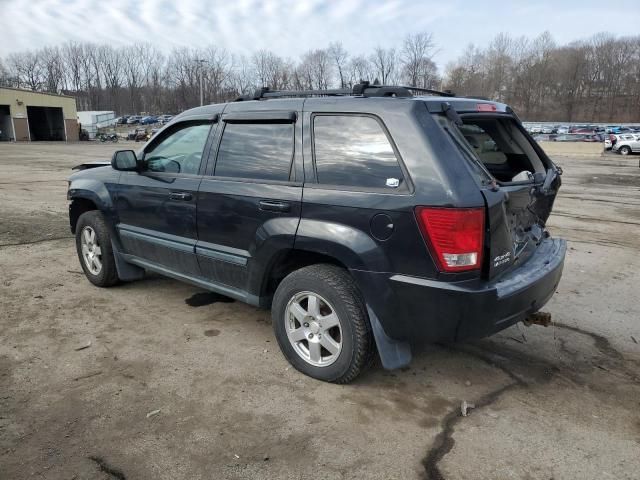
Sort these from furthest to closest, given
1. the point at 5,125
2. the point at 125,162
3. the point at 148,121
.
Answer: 1. the point at 148,121
2. the point at 5,125
3. the point at 125,162

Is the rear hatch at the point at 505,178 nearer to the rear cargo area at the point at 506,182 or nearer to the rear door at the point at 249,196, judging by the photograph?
the rear cargo area at the point at 506,182

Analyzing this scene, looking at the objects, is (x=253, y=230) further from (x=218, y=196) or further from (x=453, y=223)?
(x=453, y=223)

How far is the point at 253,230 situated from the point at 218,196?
1.42ft

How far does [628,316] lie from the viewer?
4668 mm

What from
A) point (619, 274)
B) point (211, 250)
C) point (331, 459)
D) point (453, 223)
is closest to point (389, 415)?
point (331, 459)

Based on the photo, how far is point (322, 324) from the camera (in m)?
3.30

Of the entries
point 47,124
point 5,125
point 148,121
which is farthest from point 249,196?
point 148,121

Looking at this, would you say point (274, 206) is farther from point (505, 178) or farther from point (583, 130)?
point (583, 130)

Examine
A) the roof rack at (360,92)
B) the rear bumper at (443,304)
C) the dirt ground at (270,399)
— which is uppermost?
the roof rack at (360,92)

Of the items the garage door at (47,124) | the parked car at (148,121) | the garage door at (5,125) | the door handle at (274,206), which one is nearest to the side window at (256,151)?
the door handle at (274,206)

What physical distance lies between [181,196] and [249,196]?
0.79 m

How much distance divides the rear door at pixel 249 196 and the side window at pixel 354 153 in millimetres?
194

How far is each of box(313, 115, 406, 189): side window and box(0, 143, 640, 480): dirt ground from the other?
4.51 ft

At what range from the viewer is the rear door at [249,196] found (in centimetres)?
339
